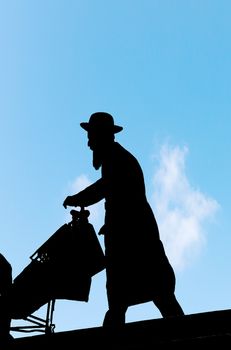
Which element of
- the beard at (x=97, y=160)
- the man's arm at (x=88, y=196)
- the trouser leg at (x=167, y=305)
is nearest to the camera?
the trouser leg at (x=167, y=305)

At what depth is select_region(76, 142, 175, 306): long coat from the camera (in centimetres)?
469

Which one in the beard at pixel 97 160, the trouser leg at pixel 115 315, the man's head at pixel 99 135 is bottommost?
the trouser leg at pixel 115 315

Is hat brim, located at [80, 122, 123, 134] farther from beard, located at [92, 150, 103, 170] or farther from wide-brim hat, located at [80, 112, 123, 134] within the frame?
beard, located at [92, 150, 103, 170]

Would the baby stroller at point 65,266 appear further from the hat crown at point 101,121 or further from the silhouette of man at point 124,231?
the hat crown at point 101,121

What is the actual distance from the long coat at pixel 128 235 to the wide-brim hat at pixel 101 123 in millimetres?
211

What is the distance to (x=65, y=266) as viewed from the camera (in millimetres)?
5688

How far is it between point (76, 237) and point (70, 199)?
0.61 meters

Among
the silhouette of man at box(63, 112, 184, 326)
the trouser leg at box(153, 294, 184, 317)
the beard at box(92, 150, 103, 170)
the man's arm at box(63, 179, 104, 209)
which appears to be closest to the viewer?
the trouser leg at box(153, 294, 184, 317)

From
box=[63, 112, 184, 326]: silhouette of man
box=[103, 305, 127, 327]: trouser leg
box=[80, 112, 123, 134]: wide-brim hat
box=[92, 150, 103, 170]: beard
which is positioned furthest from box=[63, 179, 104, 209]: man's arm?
box=[103, 305, 127, 327]: trouser leg

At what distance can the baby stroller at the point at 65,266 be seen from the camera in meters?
5.46

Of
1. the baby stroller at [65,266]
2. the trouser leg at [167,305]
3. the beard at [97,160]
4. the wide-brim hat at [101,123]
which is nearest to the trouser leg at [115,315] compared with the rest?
the trouser leg at [167,305]

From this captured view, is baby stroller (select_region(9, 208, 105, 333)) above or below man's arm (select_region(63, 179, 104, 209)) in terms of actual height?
below

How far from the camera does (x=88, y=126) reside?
5.34m

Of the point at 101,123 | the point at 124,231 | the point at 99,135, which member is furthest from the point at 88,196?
the point at 101,123
